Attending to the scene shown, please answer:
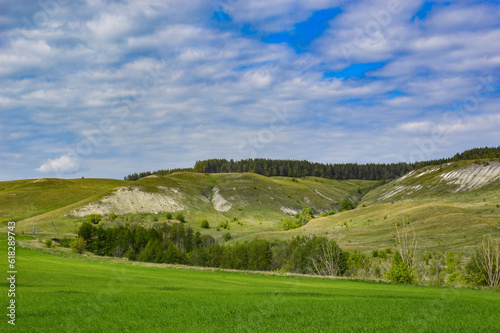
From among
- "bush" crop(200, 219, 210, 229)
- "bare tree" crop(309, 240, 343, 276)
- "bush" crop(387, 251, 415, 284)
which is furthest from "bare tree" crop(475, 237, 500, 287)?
"bush" crop(200, 219, 210, 229)

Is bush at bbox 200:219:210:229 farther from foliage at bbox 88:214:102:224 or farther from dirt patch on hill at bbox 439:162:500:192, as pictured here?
dirt patch on hill at bbox 439:162:500:192

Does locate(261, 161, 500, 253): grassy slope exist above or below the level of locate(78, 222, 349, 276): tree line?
above

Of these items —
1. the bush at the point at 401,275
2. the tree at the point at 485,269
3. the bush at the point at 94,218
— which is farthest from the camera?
the bush at the point at 94,218

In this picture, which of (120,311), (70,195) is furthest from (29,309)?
(70,195)

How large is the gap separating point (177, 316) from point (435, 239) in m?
73.9

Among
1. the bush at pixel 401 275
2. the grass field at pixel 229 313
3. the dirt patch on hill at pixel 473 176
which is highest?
the dirt patch on hill at pixel 473 176

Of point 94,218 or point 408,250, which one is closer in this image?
point 408,250

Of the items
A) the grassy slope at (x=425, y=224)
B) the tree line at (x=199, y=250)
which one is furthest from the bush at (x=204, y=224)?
the grassy slope at (x=425, y=224)

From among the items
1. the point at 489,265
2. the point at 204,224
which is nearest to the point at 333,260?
the point at 489,265

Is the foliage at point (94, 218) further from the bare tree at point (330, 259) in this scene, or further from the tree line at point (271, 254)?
the bare tree at point (330, 259)

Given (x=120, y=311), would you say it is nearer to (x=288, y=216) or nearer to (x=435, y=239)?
(x=435, y=239)

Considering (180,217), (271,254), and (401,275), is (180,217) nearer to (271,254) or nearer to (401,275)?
(271,254)

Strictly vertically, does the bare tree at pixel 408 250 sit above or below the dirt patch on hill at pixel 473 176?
below

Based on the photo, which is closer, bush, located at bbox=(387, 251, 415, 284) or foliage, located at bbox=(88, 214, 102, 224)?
bush, located at bbox=(387, 251, 415, 284)
